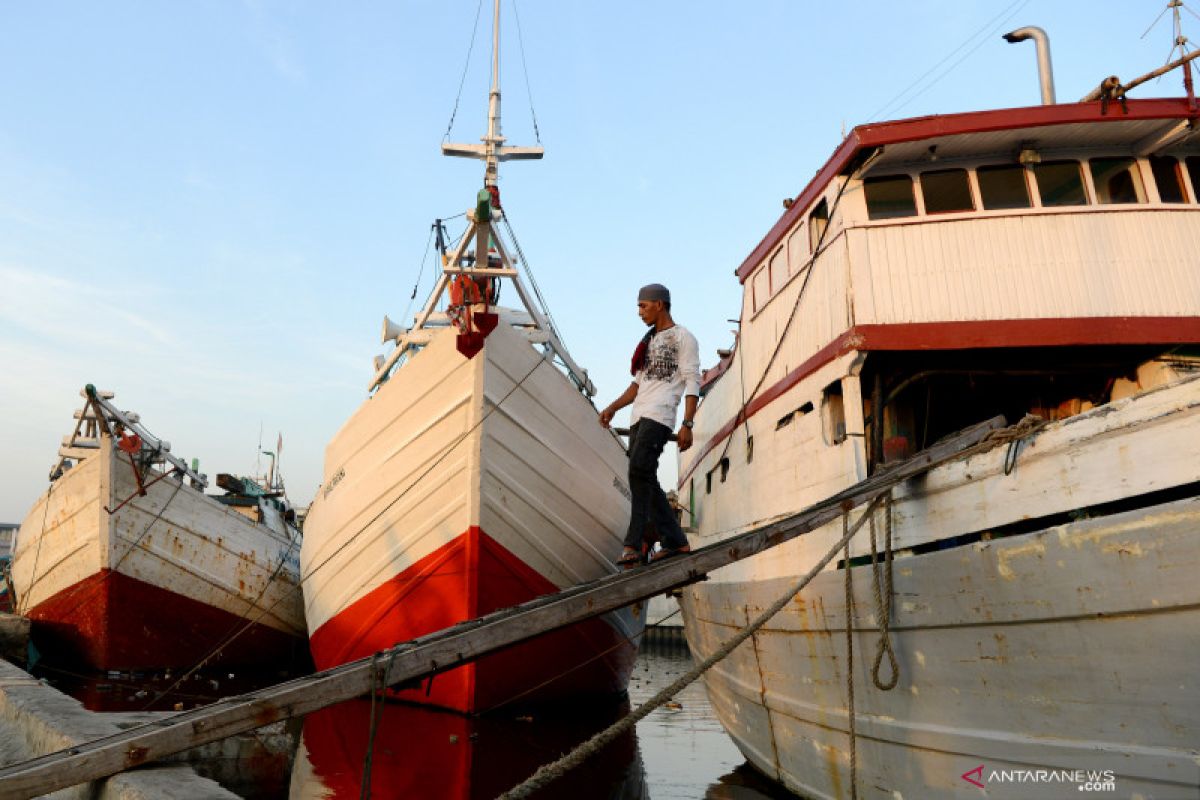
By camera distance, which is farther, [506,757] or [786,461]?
[506,757]

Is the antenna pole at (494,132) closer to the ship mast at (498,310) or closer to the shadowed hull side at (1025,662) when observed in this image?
the ship mast at (498,310)

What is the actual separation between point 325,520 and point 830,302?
8.51 meters

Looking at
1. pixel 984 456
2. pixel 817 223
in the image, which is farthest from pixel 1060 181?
pixel 984 456

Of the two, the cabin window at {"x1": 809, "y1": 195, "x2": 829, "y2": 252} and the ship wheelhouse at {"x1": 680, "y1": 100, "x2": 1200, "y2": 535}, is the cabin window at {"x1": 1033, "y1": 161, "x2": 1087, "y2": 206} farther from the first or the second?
the cabin window at {"x1": 809, "y1": 195, "x2": 829, "y2": 252}

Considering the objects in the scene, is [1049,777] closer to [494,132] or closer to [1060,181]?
[1060,181]

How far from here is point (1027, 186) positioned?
6.31 meters

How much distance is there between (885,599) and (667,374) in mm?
2270

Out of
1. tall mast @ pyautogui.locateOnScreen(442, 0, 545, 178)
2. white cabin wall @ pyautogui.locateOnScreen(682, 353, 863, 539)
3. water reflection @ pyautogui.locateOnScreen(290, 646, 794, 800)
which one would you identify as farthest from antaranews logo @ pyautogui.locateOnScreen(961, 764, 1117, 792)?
tall mast @ pyautogui.locateOnScreen(442, 0, 545, 178)

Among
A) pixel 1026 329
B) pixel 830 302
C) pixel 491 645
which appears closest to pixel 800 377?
pixel 830 302

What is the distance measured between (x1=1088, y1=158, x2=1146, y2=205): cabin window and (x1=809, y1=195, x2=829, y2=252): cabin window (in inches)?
78.4

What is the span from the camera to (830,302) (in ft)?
21.0

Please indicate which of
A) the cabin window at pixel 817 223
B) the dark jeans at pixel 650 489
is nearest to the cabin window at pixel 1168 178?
the cabin window at pixel 817 223

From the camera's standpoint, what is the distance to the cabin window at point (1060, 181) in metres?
6.43

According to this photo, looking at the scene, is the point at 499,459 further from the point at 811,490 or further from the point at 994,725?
the point at 994,725
